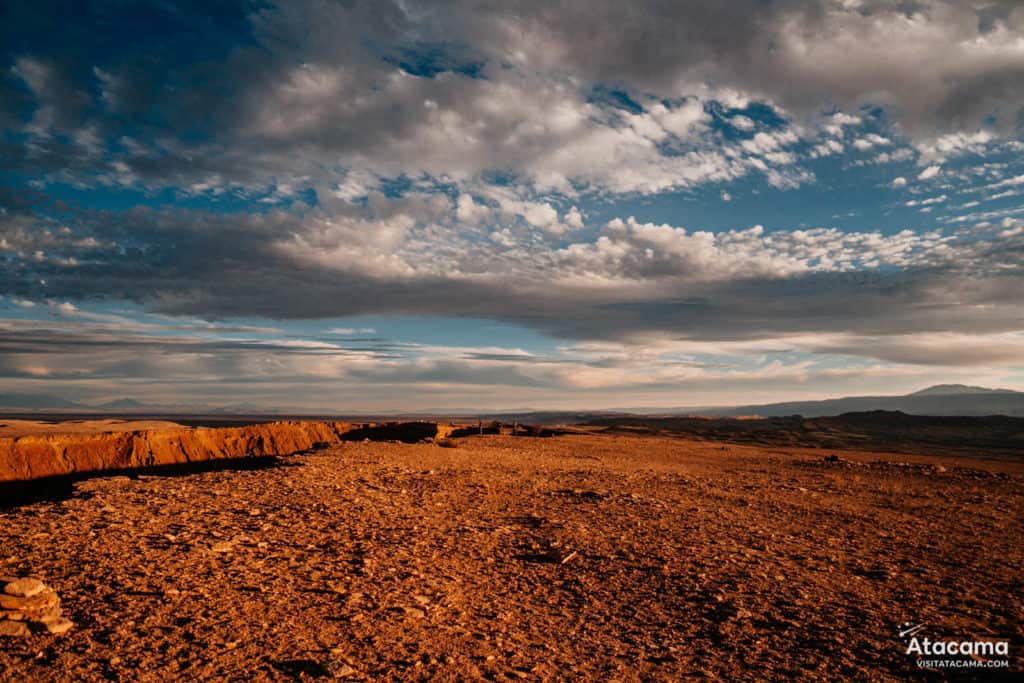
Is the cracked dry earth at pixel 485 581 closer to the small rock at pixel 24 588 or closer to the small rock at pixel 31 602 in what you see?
the small rock at pixel 31 602

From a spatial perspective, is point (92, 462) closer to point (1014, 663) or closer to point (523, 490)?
point (523, 490)

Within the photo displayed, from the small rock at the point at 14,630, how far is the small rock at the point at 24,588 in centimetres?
31

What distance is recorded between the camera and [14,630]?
521cm

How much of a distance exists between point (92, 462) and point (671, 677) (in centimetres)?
2014

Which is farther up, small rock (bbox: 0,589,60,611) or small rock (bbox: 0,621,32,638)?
small rock (bbox: 0,589,60,611)

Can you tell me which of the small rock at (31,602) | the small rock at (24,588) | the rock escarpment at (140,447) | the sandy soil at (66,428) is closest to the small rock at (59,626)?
the small rock at (31,602)

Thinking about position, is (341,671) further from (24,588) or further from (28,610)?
A: (24,588)

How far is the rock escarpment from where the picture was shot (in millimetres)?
16734

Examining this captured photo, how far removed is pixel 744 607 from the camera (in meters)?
6.66

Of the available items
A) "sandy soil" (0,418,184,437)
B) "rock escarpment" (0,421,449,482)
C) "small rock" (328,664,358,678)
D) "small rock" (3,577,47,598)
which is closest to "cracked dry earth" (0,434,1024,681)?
"small rock" (328,664,358,678)

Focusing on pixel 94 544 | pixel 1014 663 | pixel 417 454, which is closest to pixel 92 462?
pixel 417 454

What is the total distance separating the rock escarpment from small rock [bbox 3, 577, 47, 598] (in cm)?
1441

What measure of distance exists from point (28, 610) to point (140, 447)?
1585 cm

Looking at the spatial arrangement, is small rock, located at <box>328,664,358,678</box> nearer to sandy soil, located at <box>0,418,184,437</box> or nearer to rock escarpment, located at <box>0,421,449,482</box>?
rock escarpment, located at <box>0,421,449,482</box>
